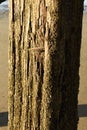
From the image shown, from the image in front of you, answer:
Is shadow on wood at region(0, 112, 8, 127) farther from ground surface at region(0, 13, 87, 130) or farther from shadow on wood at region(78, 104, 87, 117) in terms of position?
shadow on wood at region(78, 104, 87, 117)

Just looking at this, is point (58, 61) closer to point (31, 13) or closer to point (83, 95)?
point (31, 13)

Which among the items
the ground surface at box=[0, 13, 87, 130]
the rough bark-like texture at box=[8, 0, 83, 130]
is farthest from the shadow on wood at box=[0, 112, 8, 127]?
the rough bark-like texture at box=[8, 0, 83, 130]

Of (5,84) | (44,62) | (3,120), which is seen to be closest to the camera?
(44,62)

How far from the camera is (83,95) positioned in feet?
19.0

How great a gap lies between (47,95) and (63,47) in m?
0.20

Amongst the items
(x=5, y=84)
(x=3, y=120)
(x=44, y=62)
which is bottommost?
(x=3, y=120)

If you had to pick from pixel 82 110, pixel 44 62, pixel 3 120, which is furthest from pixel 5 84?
pixel 44 62

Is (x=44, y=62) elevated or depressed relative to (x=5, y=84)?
elevated

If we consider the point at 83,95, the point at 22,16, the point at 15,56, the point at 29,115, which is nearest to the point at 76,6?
the point at 22,16

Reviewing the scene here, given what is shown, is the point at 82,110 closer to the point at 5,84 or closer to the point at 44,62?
the point at 5,84

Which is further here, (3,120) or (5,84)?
(5,84)

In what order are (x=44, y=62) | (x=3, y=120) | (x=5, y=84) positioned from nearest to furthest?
(x=44, y=62)
(x=3, y=120)
(x=5, y=84)

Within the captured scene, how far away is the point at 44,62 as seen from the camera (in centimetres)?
138

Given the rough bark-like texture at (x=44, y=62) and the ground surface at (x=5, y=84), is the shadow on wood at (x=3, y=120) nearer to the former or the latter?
the ground surface at (x=5, y=84)
